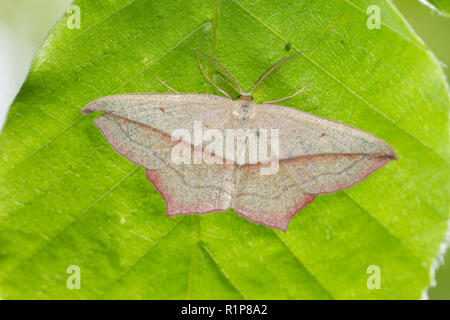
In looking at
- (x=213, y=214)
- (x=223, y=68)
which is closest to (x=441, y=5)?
(x=223, y=68)

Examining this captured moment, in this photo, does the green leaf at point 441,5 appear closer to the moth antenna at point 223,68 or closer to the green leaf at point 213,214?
the green leaf at point 213,214

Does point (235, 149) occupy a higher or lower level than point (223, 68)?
lower

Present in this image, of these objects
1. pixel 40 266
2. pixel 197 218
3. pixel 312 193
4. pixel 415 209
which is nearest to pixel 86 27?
pixel 197 218

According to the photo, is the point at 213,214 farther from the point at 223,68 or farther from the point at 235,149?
the point at 223,68

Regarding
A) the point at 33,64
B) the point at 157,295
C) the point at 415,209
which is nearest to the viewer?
the point at 33,64

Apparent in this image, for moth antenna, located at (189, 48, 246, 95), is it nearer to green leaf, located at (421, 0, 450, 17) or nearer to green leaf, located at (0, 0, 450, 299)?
green leaf, located at (0, 0, 450, 299)

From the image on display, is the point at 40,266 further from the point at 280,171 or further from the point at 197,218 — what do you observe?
the point at 280,171
